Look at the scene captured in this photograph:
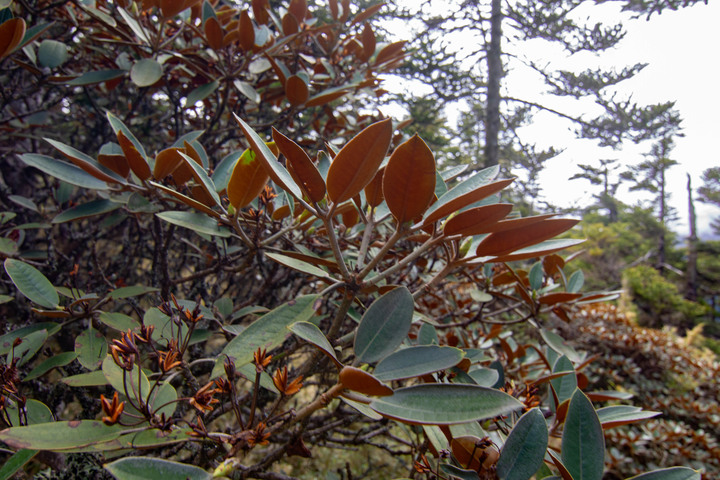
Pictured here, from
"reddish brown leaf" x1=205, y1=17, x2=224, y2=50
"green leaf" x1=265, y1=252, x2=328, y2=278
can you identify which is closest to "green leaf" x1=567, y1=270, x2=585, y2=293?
"green leaf" x1=265, y1=252, x2=328, y2=278

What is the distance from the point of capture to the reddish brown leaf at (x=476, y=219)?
57 cm

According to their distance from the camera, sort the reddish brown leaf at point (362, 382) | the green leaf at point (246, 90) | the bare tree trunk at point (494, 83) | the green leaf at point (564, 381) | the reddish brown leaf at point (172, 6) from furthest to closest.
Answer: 1. the bare tree trunk at point (494, 83)
2. the green leaf at point (246, 90)
3. the reddish brown leaf at point (172, 6)
4. the green leaf at point (564, 381)
5. the reddish brown leaf at point (362, 382)

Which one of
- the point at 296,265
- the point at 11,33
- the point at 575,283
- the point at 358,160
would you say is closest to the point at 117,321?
the point at 296,265

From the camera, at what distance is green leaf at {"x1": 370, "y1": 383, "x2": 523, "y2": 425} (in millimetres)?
451

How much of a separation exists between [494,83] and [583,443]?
175 inches

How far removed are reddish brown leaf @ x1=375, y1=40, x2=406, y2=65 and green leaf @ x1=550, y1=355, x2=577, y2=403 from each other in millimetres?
1587

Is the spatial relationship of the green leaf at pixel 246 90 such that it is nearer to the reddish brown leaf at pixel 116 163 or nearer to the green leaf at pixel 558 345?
the reddish brown leaf at pixel 116 163

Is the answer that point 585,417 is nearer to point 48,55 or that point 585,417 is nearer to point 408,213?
point 408,213

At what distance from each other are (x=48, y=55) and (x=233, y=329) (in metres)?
1.49

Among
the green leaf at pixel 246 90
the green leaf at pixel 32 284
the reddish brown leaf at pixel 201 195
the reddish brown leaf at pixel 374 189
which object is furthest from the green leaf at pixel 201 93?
the reddish brown leaf at pixel 374 189

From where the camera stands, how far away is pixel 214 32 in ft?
4.38

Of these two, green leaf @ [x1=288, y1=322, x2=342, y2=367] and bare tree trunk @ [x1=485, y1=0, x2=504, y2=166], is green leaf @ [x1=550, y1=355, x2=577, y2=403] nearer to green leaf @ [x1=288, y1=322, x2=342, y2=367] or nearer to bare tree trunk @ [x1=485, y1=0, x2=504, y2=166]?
green leaf @ [x1=288, y1=322, x2=342, y2=367]

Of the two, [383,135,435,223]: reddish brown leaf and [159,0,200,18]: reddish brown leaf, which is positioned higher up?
[159,0,200,18]: reddish brown leaf

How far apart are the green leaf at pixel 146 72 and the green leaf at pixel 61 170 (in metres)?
0.44
